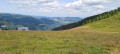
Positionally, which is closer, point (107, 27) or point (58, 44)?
point (58, 44)

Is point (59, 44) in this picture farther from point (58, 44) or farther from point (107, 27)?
point (107, 27)

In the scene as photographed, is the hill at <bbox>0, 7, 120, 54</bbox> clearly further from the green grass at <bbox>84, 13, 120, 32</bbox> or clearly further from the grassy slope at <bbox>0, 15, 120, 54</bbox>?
the green grass at <bbox>84, 13, 120, 32</bbox>

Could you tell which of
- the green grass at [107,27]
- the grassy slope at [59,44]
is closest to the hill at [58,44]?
the grassy slope at [59,44]

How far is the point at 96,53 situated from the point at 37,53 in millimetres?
5687

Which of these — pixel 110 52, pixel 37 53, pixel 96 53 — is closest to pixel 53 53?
pixel 37 53

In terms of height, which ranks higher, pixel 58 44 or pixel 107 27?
pixel 58 44

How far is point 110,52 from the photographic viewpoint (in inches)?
575

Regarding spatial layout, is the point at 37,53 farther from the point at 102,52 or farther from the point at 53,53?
the point at 102,52

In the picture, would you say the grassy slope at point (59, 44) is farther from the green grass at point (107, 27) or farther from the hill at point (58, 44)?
the green grass at point (107, 27)

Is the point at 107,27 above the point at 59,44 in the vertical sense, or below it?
below

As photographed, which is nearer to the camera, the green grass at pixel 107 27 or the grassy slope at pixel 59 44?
the grassy slope at pixel 59 44

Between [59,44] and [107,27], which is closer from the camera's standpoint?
[59,44]

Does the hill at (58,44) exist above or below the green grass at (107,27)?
above

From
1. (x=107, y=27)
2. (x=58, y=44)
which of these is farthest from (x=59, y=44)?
(x=107, y=27)
